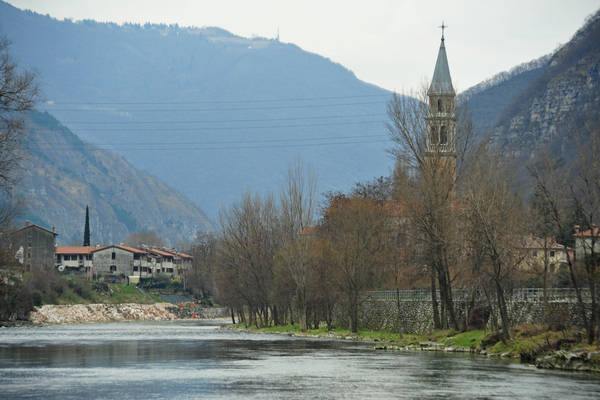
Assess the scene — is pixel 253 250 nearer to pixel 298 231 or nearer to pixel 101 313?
pixel 298 231

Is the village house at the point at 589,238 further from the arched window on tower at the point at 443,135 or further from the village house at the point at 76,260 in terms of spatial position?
the village house at the point at 76,260

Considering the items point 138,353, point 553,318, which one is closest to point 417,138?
point 553,318

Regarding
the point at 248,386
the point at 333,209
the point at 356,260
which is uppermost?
the point at 333,209

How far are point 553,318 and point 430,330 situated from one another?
60.9 ft

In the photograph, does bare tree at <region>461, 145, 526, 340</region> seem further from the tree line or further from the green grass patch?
the green grass patch

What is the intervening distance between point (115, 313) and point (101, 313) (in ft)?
12.6

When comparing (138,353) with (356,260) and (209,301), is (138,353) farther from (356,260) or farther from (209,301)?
(209,301)

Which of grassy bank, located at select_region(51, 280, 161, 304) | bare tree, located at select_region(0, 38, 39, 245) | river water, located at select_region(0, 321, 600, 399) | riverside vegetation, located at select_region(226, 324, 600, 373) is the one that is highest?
bare tree, located at select_region(0, 38, 39, 245)

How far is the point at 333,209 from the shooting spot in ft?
333

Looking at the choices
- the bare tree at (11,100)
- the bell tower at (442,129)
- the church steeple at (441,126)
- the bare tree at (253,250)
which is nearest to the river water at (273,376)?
the bare tree at (11,100)

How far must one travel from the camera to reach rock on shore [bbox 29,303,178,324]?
135250mm

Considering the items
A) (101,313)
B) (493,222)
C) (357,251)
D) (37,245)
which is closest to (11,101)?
(493,222)

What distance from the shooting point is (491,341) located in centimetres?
5738

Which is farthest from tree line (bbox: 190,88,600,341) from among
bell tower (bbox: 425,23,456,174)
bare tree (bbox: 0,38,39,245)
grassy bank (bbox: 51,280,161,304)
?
grassy bank (bbox: 51,280,161,304)
